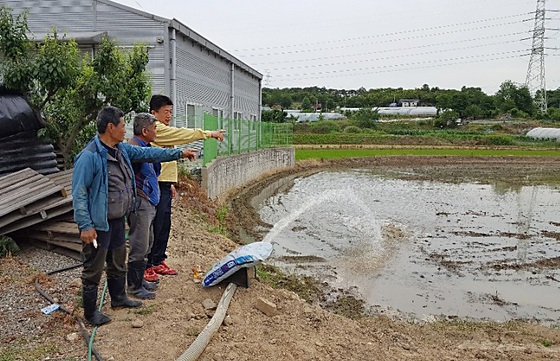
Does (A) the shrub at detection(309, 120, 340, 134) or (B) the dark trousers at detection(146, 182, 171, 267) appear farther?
(A) the shrub at detection(309, 120, 340, 134)

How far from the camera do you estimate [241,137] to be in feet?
67.5

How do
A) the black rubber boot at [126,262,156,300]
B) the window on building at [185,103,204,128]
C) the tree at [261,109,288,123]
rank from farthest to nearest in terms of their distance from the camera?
the tree at [261,109,288,123]
the window on building at [185,103,204,128]
the black rubber boot at [126,262,156,300]

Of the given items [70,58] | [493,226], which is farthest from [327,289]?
[493,226]

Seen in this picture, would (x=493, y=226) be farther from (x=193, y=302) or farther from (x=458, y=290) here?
(x=193, y=302)

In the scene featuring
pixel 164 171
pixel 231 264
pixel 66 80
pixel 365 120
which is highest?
pixel 365 120

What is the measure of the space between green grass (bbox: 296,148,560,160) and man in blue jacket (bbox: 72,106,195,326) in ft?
93.9

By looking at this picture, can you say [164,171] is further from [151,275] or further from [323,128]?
[323,128]

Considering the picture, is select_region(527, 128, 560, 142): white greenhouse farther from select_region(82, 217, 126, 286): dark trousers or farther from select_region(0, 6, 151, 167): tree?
select_region(82, 217, 126, 286): dark trousers

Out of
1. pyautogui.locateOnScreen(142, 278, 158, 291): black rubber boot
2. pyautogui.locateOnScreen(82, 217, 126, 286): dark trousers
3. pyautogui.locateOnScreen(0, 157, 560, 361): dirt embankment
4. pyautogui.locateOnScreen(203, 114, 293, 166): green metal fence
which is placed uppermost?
pyautogui.locateOnScreen(203, 114, 293, 166): green metal fence

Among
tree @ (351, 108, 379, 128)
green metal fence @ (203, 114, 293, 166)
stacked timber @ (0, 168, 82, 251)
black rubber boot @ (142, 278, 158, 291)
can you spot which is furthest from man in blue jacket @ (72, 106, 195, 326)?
tree @ (351, 108, 379, 128)

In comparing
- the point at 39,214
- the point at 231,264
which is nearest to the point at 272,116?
the point at 39,214

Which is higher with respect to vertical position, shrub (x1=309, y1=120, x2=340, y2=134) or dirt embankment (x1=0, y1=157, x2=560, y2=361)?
shrub (x1=309, y1=120, x2=340, y2=134)

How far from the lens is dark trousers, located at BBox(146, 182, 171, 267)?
5.65 m

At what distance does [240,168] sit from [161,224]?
44.6ft
